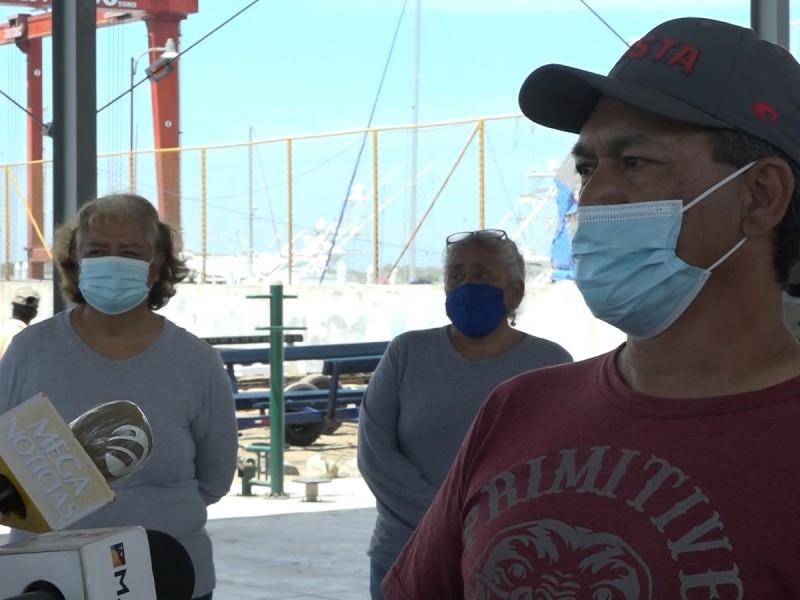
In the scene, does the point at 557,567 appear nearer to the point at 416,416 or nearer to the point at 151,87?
the point at 416,416

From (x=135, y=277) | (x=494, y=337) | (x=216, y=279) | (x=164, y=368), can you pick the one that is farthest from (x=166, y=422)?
(x=216, y=279)

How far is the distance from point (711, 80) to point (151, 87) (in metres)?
21.5

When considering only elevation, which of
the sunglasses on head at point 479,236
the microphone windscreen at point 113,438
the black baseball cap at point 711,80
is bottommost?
the microphone windscreen at point 113,438

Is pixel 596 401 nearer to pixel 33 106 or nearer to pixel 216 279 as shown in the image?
pixel 216 279

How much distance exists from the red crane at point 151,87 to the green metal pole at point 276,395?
7214mm

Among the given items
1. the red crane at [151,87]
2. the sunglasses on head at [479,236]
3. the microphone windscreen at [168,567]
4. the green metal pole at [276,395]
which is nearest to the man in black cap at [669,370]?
the microphone windscreen at [168,567]

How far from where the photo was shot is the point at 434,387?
4.01 m

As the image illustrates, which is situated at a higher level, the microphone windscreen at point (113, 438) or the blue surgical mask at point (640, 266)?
the blue surgical mask at point (640, 266)

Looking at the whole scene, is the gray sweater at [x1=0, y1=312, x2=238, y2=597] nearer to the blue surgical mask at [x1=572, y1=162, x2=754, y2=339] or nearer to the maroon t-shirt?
the maroon t-shirt

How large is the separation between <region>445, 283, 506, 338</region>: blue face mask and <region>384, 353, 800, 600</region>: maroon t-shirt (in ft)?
7.72

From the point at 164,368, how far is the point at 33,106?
22.1m

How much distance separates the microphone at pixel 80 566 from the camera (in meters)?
1.43

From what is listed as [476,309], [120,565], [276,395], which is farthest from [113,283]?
Result: [276,395]

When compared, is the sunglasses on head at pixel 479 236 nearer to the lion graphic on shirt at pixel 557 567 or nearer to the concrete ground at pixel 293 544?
the lion graphic on shirt at pixel 557 567
